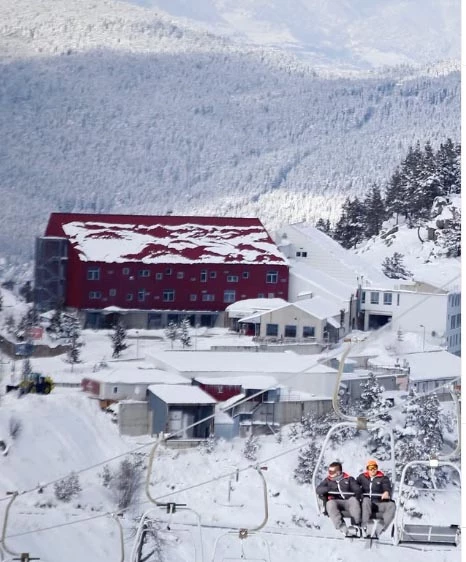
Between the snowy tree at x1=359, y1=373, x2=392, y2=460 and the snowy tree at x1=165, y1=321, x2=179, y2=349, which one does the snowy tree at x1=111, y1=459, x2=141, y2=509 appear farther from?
the snowy tree at x1=359, y1=373, x2=392, y2=460

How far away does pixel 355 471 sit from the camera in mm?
7793

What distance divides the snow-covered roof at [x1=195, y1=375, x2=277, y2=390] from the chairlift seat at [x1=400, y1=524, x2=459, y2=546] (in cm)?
480

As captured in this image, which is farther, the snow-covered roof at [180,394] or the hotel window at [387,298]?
the hotel window at [387,298]

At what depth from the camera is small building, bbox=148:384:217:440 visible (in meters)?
8.16

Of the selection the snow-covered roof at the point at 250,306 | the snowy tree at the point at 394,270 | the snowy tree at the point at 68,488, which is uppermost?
the snowy tree at the point at 394,270

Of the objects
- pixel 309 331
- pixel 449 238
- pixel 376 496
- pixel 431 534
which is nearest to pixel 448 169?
pixel 449 238

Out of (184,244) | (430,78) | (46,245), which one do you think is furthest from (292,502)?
(430,78)

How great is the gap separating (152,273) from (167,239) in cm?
53

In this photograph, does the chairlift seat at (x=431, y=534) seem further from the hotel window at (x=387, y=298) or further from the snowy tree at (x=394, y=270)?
the snowy tree at (x=394, y=270)

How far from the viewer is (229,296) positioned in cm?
866

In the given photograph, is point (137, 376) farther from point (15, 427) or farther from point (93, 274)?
point (93, 274)

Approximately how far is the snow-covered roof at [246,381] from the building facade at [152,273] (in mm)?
418

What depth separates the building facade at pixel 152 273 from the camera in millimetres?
8805

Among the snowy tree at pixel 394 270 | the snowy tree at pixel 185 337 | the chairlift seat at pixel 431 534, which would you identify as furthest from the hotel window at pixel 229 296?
the chairlift seat at pixel 431 534
